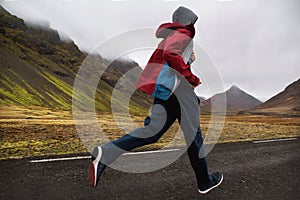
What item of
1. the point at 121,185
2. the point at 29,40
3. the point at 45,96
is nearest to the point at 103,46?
the point at 121,185

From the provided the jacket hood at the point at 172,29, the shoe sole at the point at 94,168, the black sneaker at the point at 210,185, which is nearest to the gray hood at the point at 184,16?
the jacket hood at the point at 172,29

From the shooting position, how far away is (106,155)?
3.08 meters

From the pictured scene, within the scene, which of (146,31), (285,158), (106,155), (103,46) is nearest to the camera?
(106,155)

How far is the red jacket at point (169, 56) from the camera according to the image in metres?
2.95

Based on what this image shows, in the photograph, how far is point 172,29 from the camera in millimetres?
3137

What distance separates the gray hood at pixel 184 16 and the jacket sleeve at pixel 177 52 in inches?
9.6

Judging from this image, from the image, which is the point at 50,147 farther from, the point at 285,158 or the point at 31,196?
the point at 285,158

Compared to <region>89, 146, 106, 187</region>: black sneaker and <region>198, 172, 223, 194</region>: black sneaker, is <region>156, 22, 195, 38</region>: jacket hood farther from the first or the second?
<region>198, 172, 223, 194</region>: black sneaker

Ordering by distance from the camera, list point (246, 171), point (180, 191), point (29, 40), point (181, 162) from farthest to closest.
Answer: point (29, 40)
point (181, 162)
point (246, 171)
point (180, 191)

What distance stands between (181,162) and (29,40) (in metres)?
214

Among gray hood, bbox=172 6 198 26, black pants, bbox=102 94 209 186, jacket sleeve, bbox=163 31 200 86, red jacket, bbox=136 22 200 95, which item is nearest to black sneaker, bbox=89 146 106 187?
black pants, bbox=102 94 209 186

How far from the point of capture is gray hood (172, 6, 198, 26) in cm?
314

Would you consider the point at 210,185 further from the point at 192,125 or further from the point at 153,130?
the point at 153,130

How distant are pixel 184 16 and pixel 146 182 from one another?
2.54m
